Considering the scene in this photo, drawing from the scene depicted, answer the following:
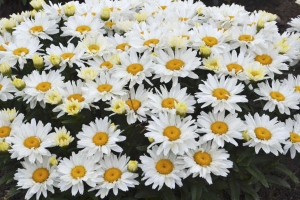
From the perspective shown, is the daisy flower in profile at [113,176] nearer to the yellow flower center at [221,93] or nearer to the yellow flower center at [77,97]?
the yellow flower center at [77,97]

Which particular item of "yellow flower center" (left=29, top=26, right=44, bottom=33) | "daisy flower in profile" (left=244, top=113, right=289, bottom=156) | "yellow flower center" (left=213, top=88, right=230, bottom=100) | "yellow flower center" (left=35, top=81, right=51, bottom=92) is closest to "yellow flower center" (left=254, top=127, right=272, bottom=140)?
"daisy flower in profile" (left=244, top=113, right=289, bottom=156)

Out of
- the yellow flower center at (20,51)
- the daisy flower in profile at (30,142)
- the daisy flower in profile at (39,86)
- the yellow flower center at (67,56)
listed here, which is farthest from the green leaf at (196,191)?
the yellow flower center at (20,51)

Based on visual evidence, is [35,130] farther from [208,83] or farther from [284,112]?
[284,112]

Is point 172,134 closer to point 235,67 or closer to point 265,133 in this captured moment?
point 265,133

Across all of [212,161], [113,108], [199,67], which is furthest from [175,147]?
[199,67]

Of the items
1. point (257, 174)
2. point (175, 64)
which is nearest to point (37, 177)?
point (175, 64)
